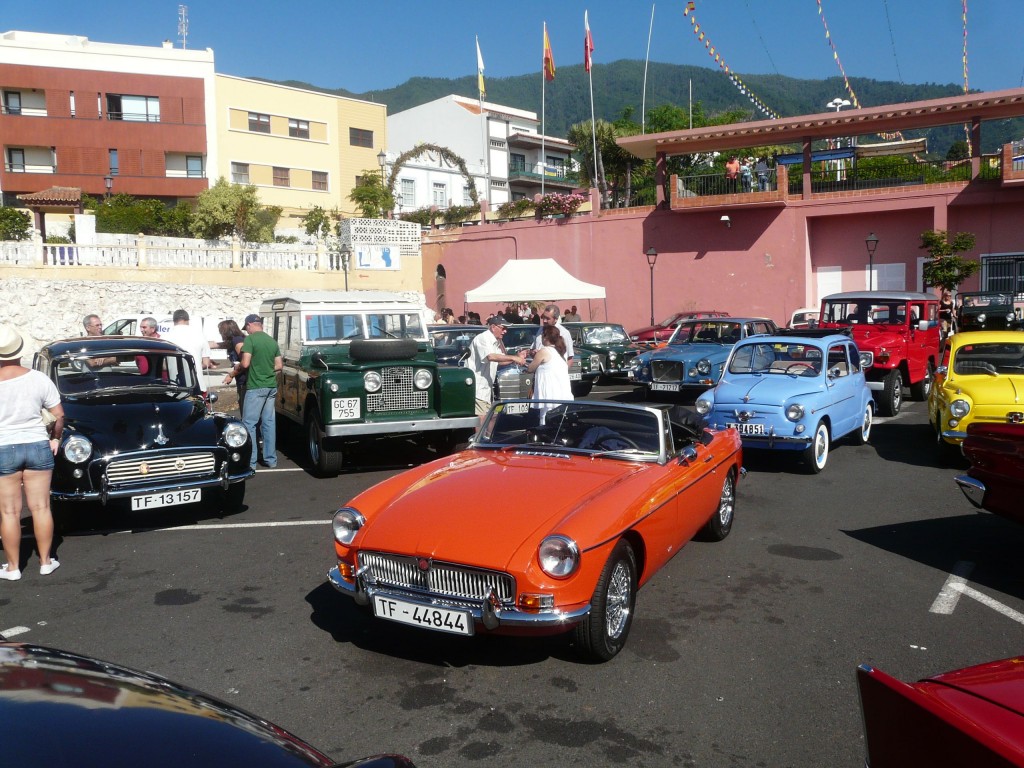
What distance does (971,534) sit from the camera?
6.99m

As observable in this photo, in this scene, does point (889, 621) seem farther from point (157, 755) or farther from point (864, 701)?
point (157, 755)

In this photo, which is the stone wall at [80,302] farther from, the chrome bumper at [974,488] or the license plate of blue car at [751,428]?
the chrome bumper at [974,488]

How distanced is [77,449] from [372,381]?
322cm

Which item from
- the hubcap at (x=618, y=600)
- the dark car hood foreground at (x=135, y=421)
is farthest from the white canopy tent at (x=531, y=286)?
the hubcap at (x=618, y=600)

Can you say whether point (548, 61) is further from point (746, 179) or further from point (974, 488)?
point (974, 488)

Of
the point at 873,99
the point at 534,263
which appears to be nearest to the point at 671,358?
the point at 534,263

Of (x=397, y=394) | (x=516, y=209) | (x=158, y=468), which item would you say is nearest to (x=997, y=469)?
(x=397, y=394)

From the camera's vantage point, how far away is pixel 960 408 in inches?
363

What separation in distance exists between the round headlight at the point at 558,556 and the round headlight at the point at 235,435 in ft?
14.9

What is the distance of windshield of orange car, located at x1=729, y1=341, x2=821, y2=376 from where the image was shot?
10398 millimetres

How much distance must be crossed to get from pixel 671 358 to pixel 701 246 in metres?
14.8

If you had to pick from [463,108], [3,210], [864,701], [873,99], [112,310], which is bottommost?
[864,701]

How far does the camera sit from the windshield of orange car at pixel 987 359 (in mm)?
10031

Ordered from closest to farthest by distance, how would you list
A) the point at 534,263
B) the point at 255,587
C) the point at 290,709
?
the point at 290,709 < the point at 255,587 < the point at 534,263
